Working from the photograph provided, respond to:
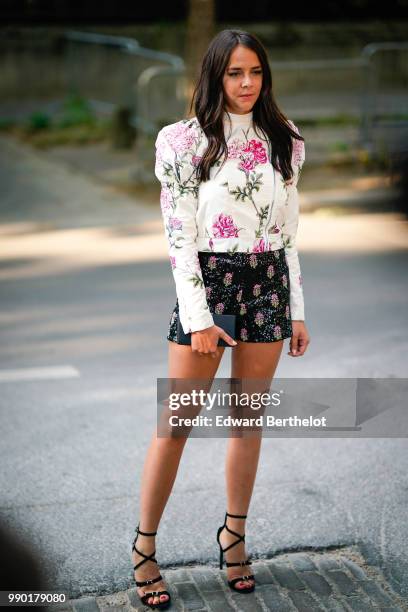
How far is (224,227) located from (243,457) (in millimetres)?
828

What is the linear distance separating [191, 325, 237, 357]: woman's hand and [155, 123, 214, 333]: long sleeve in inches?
0.8

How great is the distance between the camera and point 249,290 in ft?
10.4

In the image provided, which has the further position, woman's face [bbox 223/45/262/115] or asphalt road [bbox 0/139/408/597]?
asphalt road [bbox 0/139/408/597]

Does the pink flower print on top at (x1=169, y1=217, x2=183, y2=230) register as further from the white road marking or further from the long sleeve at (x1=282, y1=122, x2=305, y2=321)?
the white road marking

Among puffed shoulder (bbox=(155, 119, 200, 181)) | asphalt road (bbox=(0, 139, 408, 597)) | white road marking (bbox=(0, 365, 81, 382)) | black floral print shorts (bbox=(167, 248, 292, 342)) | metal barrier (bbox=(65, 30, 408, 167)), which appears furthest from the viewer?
metal barrier (bbox=(65, 30, 408, 167))

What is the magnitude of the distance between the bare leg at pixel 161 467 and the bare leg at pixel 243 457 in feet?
0.30

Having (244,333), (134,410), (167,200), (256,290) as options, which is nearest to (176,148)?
(167,200)

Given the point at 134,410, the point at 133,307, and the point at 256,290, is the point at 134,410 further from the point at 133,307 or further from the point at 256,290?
the point at 256,290

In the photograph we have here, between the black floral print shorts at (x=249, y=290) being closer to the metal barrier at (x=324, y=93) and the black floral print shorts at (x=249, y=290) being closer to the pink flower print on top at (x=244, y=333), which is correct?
the pink flower print on top at (x=244, y=333)

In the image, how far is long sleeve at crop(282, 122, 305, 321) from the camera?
127 inches

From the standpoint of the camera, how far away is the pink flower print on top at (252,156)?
3078mm

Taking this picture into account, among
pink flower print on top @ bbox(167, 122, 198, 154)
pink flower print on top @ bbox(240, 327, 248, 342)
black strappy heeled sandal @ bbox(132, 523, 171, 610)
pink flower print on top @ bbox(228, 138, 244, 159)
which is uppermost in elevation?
pink flower print on top @ bbox(167, 122, 198, 154)

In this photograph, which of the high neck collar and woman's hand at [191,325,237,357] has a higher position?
the high neck collar

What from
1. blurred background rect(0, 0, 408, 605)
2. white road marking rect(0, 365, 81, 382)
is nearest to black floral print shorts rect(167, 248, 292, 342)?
blurred background rect(0, 0, 408, 605)
